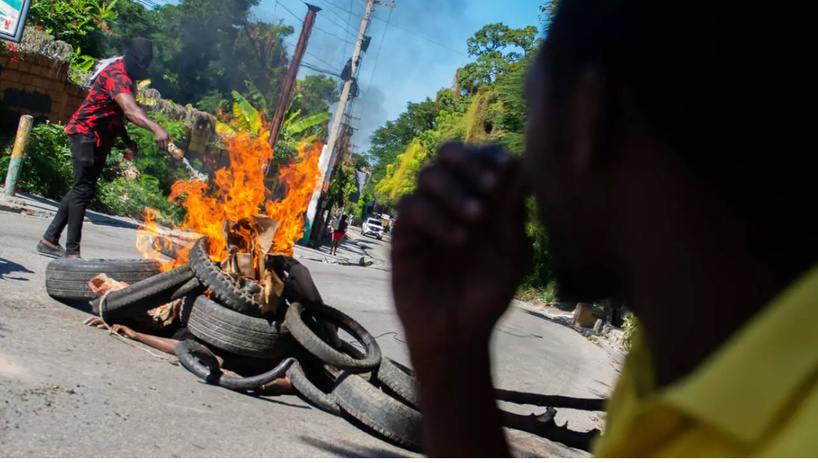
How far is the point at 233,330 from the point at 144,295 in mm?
776

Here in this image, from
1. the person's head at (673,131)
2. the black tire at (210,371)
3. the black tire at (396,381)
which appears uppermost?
the person's head at (673,131)

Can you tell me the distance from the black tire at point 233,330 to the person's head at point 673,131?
426cm

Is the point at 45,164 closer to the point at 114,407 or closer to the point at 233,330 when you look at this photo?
the point at 233,330

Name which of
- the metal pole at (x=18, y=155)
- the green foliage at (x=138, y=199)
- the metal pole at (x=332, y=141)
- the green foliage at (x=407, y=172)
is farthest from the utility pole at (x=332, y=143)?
the metal pole at (x=18, y=155)

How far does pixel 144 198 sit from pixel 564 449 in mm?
13778

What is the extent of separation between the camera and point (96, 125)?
264 inches

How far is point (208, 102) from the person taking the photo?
146 feet

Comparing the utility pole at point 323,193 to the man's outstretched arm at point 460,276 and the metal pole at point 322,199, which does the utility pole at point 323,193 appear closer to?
the metal pole at point 322,199

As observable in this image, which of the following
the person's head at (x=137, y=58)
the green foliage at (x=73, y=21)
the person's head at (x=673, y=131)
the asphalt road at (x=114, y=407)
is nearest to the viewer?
the person's head at (x=673, y=131)

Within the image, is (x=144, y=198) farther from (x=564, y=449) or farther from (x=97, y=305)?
(x=564, y=449)

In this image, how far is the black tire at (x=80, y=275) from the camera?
5.61 meters

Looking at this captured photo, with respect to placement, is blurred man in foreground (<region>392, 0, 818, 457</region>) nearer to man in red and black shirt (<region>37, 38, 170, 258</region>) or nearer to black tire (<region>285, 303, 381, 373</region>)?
black tire (<region>285, 303, 381, 373</region>)

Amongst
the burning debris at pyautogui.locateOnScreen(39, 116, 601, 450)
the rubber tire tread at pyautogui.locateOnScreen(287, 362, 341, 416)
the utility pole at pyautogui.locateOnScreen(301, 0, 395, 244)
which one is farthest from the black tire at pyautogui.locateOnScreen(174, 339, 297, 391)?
the utility pole at pyautogui.locateOnScreen(301, 0, 395, 244)

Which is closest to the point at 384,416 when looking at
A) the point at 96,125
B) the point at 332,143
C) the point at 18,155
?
the point at 96,125
